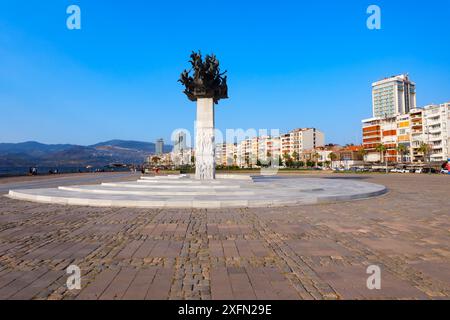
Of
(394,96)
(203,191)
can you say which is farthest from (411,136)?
(203,191)

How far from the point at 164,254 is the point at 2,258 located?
9.78 feet

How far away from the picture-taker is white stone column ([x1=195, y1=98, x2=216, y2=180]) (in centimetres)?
2150

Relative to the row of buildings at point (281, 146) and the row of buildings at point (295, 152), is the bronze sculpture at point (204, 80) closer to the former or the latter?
the row of buildings at point (295, 152)

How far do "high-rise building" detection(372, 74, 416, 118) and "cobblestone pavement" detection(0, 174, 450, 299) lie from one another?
17248 cm

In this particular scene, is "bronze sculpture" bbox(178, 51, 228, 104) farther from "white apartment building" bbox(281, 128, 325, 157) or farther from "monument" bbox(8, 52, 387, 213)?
"white apartment building" bbox(281, 128, 325, 157)

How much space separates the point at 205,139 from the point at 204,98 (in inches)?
119

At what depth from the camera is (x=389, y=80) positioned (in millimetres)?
167875

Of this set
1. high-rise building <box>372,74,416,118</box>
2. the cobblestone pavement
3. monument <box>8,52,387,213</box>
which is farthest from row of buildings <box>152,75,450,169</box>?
the cobblestone pavement

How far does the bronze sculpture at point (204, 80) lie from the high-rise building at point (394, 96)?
528ft

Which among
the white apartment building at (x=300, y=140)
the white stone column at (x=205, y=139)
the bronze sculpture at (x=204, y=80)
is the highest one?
the white apartment building at (x=300, y=140)

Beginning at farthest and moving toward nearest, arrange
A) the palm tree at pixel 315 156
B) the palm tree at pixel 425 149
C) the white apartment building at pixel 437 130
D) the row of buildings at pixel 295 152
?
the palm tree at pixel 315 156 → the row of buildings at pixel 295 152 → the white apartment building at pixel 437 130 → the palm tree at pixel 425 149

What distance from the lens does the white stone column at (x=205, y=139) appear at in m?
21.5

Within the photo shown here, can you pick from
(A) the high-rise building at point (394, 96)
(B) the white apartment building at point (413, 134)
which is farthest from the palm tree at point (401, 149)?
(A) the high-rise building at point (394, 96)
